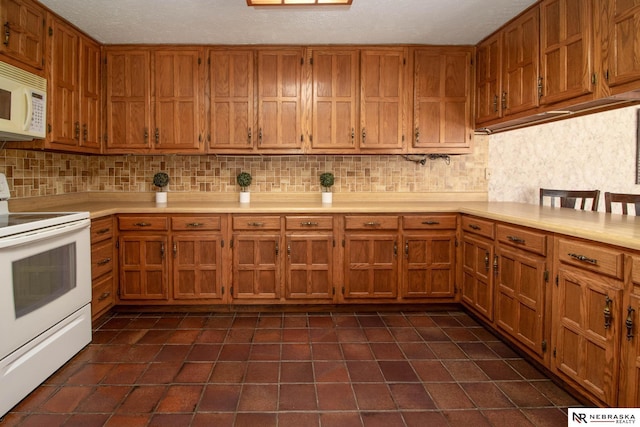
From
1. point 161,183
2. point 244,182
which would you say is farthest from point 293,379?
point 161,183

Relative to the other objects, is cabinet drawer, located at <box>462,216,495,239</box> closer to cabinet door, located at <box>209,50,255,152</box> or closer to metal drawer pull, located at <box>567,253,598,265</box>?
metal drawer pull, located at <box>567,253,598,265</box>

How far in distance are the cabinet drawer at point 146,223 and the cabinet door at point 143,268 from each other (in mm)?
73

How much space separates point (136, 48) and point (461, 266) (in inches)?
132

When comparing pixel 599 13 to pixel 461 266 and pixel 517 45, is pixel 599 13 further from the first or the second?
pixel 461 266

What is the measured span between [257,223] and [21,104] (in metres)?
1.73

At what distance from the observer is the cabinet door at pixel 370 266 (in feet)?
11.1

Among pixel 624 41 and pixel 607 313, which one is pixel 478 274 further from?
pixel 624 41

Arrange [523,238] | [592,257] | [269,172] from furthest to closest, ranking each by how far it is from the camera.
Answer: [269,172] → [523,238] → [592,257]

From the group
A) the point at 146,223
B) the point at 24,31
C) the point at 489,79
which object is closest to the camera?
the point at 24,31

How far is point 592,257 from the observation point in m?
1.89

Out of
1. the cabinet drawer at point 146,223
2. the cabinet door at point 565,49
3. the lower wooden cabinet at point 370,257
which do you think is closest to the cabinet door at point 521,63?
the cabinet door at point 565,49

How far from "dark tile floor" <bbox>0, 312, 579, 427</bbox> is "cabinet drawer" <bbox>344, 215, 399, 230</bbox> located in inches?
30.1

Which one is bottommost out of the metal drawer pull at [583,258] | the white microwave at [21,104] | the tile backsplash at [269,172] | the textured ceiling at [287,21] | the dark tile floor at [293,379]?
the dark tile floor at [293,379]

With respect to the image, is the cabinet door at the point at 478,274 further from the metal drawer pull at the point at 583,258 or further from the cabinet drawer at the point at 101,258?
the cabinet drawer at the point at 101,258
